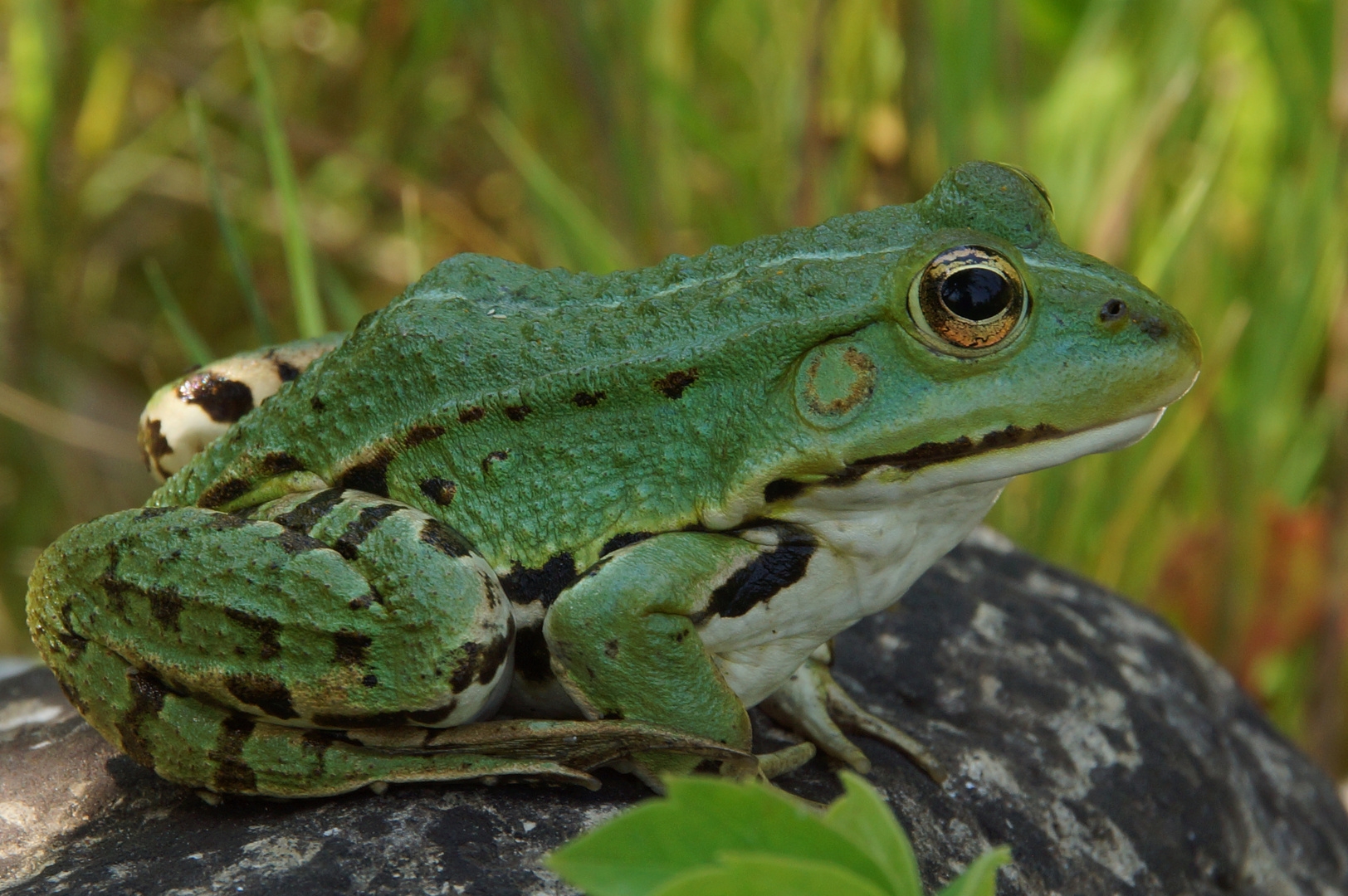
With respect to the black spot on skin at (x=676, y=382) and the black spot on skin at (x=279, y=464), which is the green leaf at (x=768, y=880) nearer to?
the black spot on skin at (x=676, y=382)

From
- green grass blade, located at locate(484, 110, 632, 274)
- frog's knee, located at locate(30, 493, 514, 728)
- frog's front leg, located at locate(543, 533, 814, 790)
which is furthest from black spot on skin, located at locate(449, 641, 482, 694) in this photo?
green grass blade, located at locate(484, 110, 632, 274)

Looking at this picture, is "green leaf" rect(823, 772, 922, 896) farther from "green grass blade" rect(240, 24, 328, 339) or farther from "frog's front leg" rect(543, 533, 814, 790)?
"green grass blade" rect(240, 24, 328, 339)

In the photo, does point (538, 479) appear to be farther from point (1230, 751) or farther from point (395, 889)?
point (1230, 751)

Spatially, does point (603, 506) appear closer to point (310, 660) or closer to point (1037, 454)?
point (310, 660)

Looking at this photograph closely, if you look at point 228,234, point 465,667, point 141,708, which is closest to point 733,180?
point 228,234

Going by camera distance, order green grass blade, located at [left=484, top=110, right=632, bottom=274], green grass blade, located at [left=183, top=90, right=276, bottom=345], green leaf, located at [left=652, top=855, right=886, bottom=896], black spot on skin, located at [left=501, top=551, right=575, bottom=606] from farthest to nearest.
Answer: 1. green grass blade, located at [left=484, top=110, right=632, bottom=274]
2. green grass blade, located at [left=183, top=90, right=276, bottom=345]
3. black spot on skin, located at [left=501, top=551, right=575, bottom=606]
4. green leaf, located at [left=652, top=855, right=886, bottom=896]

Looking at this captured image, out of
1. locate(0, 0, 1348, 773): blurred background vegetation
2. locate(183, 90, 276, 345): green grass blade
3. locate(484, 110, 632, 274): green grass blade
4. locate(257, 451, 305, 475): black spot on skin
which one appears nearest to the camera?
locate(257, 451, 305, 475): black spot on skin
